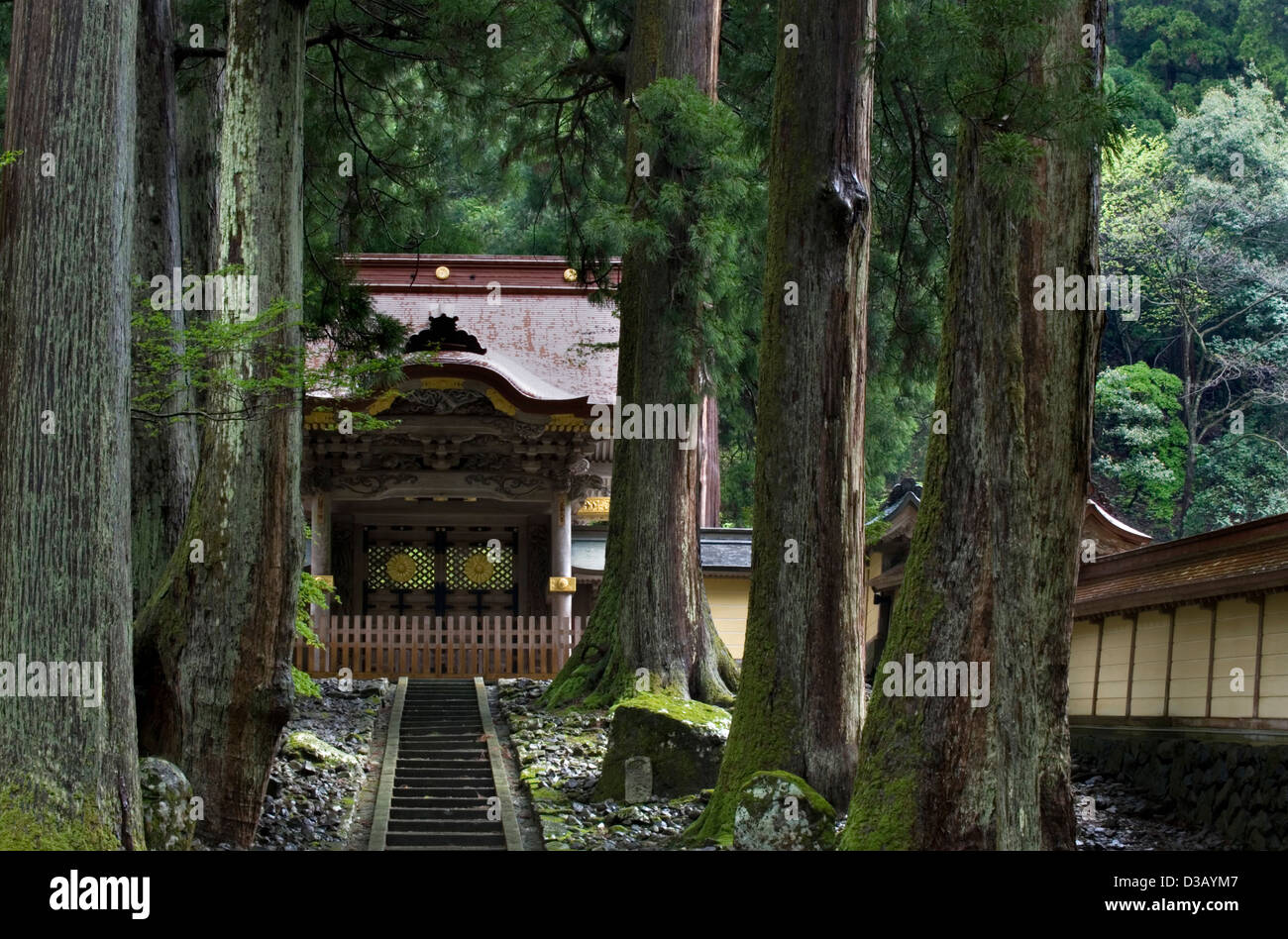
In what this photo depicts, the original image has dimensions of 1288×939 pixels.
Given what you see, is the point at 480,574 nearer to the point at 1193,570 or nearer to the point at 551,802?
the point at 551,802

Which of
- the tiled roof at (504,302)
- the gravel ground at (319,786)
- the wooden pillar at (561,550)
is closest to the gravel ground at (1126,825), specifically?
the gravel ground at (319,786)

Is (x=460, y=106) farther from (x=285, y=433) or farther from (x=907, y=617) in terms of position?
(x=907, y=617)

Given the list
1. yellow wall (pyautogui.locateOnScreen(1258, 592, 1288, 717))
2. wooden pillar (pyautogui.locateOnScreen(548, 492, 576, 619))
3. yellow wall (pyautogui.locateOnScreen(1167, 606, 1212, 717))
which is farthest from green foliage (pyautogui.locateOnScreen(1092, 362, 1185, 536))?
yellow wall (pyautogui.locateOnScreen(1258, 592, 1288, 717))

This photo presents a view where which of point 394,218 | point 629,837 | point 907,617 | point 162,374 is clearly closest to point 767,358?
point 907,617

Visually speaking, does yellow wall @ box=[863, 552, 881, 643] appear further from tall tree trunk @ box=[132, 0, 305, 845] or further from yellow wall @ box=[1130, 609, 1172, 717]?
tall tree trunk @ box=[132, 0, 305, 845]

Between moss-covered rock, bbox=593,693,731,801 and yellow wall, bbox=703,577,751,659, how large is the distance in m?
9.01

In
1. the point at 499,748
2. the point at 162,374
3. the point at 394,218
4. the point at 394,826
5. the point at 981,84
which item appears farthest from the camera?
the point at 394,218

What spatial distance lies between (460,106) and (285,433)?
24.6 ft

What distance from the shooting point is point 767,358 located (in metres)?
9.34

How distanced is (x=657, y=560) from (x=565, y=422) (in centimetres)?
452

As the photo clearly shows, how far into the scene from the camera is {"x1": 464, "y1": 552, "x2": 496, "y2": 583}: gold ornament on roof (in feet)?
65.4

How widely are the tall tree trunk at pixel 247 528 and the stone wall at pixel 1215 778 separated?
6723 mm

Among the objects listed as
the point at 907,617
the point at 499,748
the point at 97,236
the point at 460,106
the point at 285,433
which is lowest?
the point at 499,748

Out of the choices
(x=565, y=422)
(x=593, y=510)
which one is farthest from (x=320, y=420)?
(x=593, y=510)
